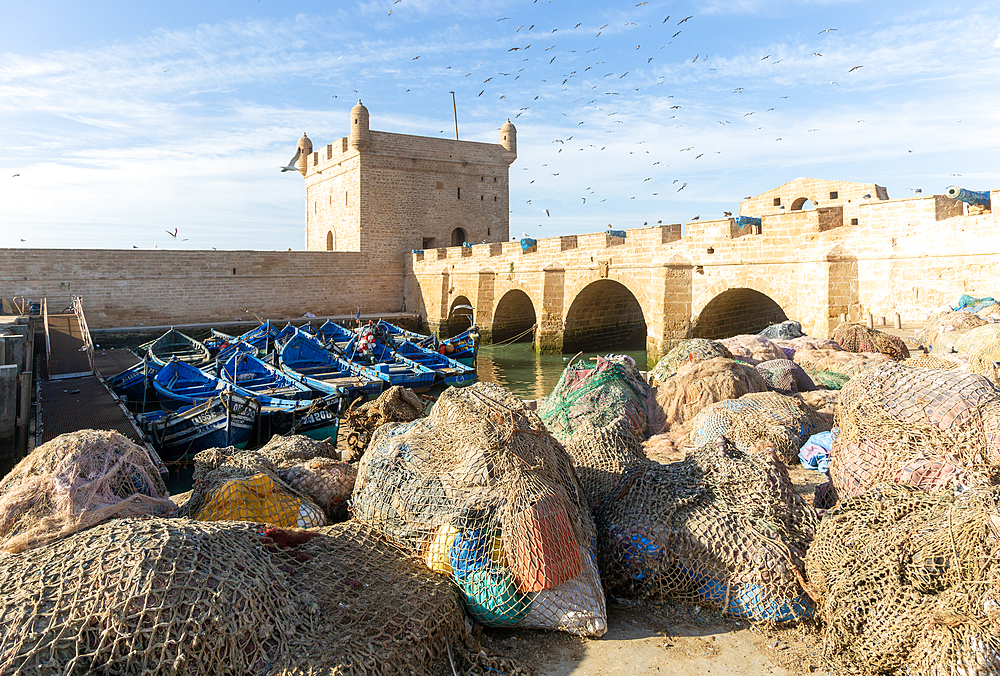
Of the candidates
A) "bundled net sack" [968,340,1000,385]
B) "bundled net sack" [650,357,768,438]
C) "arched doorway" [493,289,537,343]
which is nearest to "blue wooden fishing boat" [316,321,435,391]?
"arched doorway" [493,289,537,343]

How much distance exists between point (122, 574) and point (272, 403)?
28.1 feet

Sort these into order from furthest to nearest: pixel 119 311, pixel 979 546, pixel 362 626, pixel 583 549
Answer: pixel 119 311, pixel 583 549, pixel 362 626, pixel 979 546

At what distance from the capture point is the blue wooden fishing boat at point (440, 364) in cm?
1469

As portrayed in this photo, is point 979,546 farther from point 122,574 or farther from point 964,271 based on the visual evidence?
point 964,271

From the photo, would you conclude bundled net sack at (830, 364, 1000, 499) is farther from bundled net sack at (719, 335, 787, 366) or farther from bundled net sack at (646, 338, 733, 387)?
bundled net sack at (719, 335, 787, 366)

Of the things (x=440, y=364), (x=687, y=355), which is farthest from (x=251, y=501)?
(x=440, y=364)

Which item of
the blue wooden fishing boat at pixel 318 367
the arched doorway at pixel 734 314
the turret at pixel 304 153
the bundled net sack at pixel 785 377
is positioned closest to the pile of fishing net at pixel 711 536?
the bundled net sack at pixel 785 377

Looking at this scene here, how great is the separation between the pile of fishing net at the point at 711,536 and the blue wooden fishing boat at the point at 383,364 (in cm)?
884

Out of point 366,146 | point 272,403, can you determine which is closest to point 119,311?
point 366,146

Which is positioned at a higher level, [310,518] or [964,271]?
[964,271]

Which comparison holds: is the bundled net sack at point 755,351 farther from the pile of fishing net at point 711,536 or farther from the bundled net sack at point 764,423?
the pile of fishing net at point 711,536

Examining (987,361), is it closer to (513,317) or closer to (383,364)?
(383,364)

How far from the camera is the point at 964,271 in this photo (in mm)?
10711

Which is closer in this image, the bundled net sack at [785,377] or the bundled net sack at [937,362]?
the bundled net sack at [937,362]
